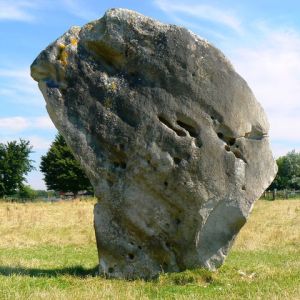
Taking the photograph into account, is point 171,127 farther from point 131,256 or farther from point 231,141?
point 131,256

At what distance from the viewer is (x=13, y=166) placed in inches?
2596

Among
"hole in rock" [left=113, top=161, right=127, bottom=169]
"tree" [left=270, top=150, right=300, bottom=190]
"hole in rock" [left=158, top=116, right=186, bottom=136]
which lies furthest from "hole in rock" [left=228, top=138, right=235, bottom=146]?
"tree" [left=270, top=150, right=300, bottom=190]

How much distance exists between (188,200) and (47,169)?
59.7 m

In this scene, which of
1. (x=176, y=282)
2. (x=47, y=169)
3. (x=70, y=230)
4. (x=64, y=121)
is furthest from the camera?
(x=47, y=169)

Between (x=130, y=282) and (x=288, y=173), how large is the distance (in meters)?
85.0

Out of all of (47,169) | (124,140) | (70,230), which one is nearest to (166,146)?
(124,140)

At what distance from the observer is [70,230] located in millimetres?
23281

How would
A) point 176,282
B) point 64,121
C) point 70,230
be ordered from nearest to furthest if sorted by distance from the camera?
point 176,282 < point 64,121 < point 70,230

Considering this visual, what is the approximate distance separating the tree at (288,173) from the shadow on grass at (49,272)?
252 ft

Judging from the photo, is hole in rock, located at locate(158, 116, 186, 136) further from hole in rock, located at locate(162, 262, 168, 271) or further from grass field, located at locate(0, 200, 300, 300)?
grass field, located at locate(0, 200, 300, 300)

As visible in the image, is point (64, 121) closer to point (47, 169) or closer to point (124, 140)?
point (124, 140)

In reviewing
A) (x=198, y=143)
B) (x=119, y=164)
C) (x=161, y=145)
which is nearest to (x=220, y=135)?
(x=198, y=143)

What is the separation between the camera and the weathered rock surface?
11.0 meters

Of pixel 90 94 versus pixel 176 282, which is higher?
pixel 90 94
